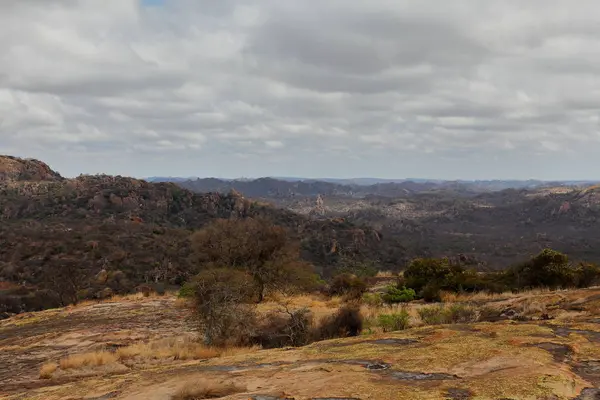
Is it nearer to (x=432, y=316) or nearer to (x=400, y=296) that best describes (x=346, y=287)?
(x=400, y=296)

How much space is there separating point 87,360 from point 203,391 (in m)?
7.30

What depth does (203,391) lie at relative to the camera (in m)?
7.03

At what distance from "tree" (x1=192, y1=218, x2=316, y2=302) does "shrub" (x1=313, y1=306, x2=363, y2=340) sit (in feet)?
35.0

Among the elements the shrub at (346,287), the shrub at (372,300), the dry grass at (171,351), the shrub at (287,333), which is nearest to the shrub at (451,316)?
the shrub at (287,333)

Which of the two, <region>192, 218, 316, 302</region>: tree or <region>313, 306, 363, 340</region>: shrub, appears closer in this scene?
<region>313, 306, 363, 340</region>: shrub

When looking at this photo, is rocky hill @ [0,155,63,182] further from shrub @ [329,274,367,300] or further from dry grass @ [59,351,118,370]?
dry grass @ [59,351,118,370]

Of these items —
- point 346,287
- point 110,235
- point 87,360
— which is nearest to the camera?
point 87,360

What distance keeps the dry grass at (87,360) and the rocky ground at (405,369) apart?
8.5 inches

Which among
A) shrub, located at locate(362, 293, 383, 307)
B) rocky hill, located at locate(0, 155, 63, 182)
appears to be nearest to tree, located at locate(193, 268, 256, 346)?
shrub, located at locate(362, 293, 383, 307)

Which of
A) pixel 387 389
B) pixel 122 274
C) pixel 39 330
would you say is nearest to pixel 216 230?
pixel 39 330

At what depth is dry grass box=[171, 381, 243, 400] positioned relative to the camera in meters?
6.90

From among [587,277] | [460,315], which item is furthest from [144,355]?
[587,277]

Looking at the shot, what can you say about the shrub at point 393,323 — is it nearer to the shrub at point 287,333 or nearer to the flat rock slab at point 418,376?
the shrub at point 287,333

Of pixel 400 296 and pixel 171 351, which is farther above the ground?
pixel 171 351
